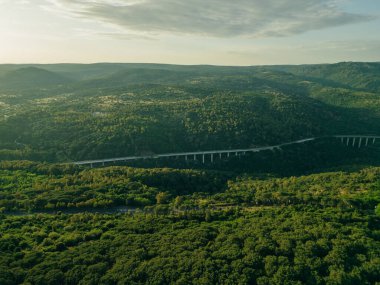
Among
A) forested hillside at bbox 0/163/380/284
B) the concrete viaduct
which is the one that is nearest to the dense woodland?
forested hillside at bbox 0/163/380/284

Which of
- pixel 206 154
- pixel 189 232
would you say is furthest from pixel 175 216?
pixel 206 154

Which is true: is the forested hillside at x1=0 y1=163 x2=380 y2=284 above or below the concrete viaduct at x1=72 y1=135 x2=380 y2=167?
above

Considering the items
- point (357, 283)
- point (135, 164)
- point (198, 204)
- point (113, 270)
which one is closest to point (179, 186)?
point (198, 204)

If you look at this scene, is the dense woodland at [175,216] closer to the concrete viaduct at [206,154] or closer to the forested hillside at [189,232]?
the forested hillside at [189,232]

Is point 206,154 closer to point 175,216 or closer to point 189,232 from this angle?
point 175,216

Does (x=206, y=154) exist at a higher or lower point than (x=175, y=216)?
lower

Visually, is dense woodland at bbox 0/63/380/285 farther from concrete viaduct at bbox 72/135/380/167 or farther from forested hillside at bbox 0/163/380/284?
concrete viaduct at bbox 72/135/380/167

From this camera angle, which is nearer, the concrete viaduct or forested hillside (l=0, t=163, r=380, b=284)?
forested hillside (l=0, t=163, r=380, b=284)

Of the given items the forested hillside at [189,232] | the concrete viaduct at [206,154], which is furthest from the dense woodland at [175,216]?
the concrete viaduct at [206,154]

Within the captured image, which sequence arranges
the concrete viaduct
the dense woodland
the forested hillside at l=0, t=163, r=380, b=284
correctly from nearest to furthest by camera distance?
the forested hillside at l=0, t=163, r=380, b=284, the dense woodland, the concrete viaduct

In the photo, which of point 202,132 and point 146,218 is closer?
point 146,218

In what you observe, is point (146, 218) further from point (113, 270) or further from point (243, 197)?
point (243, 197)
